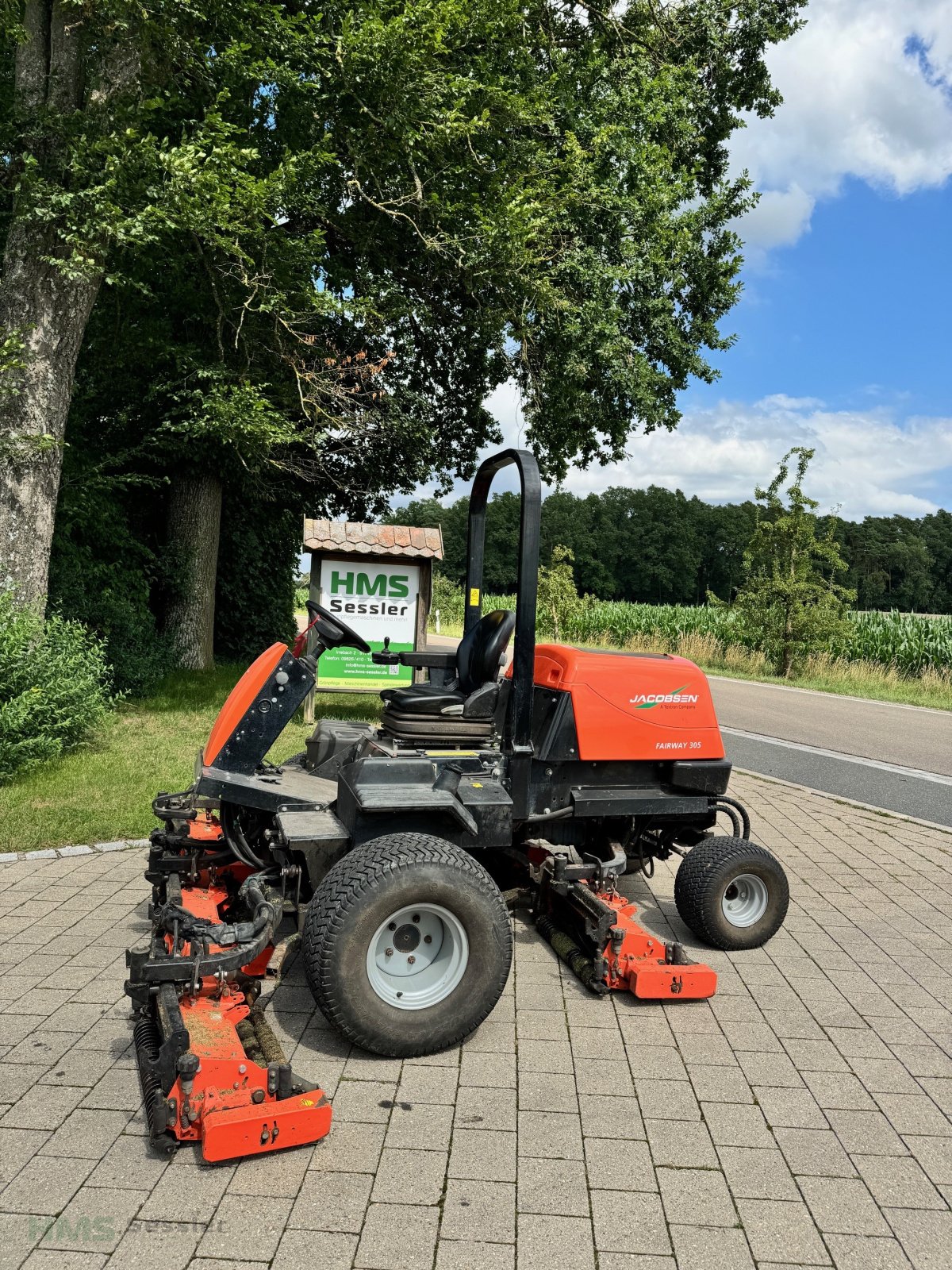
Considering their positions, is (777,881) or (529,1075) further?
(777,881)

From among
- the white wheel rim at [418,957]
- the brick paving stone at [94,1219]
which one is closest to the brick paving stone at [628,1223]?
the white wheel rim at [418,957]

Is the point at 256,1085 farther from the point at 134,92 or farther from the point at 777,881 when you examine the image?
the point at 134,92

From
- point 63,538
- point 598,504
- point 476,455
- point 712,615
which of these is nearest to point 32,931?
point 63,538

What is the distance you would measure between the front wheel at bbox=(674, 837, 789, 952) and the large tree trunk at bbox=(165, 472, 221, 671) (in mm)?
9422

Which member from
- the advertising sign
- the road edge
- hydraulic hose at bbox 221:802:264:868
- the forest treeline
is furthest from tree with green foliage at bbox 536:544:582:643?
the forest treeline

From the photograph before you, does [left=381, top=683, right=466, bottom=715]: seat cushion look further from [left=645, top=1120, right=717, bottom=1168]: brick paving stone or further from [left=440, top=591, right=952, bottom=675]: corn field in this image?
[left=440, top=591, right=952, bottom=675]: corn field

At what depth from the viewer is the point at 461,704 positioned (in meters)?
4.24

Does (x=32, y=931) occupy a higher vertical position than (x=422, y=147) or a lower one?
lower

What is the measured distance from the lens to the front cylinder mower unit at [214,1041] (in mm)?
2656

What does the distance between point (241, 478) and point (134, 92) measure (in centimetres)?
541

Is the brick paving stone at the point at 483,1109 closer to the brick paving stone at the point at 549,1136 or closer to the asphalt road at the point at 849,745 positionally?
the brick paving stone at the point at 549,1136

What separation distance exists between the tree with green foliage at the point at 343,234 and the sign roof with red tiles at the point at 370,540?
1.13m

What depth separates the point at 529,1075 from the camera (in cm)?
331

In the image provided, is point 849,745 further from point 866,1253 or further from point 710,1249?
point 710,1249
